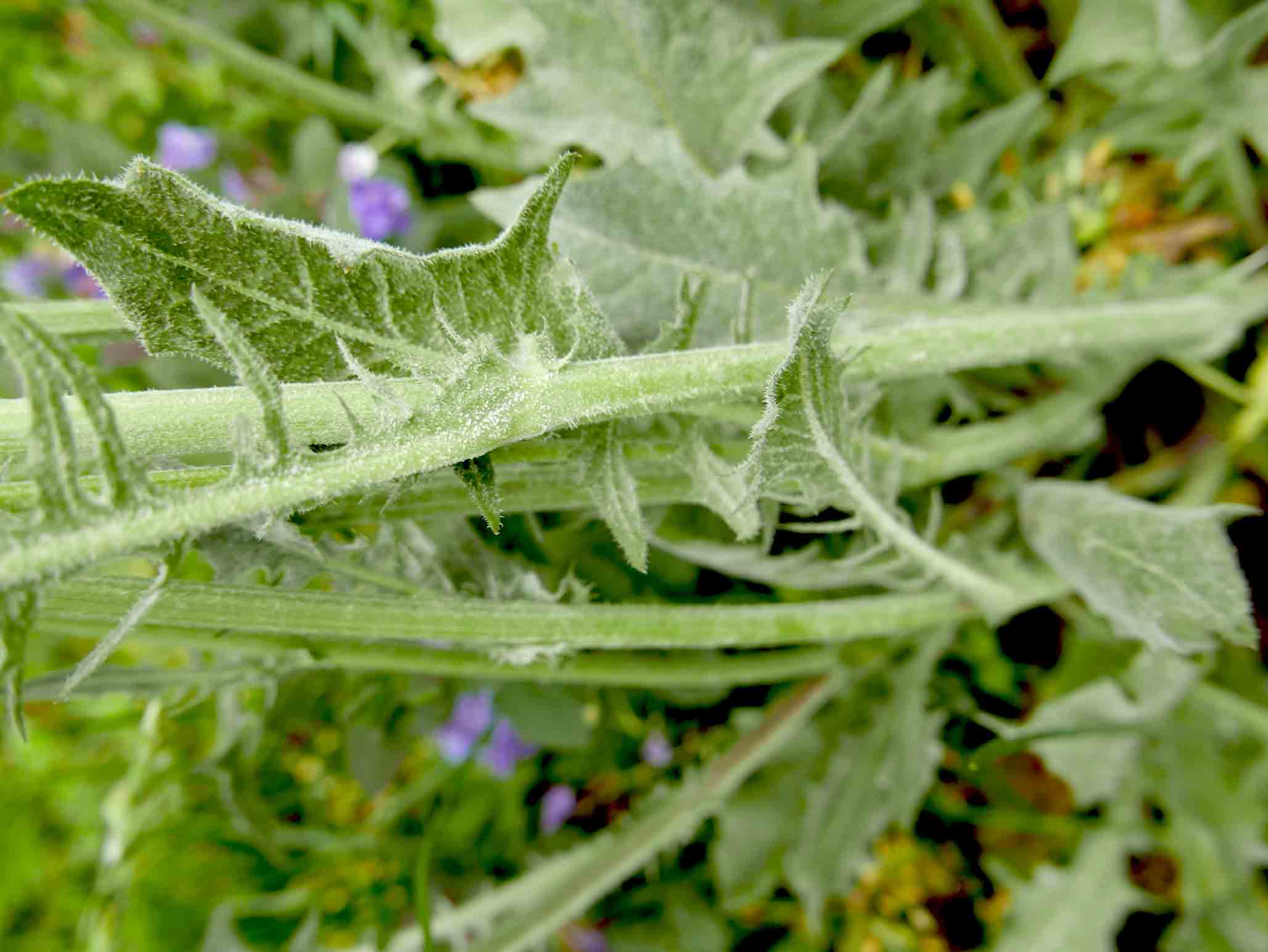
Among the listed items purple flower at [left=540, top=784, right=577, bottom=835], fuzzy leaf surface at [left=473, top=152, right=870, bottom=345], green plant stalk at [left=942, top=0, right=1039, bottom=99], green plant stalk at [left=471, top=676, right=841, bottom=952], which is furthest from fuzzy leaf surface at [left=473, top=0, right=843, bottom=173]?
purple flower at [left=540, top=784, right=577, bottom=835]

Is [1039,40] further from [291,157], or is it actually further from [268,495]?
[268,495]

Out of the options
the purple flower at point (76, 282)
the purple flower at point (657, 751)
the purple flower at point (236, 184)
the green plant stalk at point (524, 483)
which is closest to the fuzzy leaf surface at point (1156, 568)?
the green plant stalk at point (524, 483)

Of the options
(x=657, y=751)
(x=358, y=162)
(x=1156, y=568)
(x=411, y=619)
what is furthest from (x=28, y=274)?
(x=1156, y=568)

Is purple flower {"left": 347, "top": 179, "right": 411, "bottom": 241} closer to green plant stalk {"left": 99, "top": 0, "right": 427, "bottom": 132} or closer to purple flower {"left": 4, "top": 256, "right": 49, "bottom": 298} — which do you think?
green plant stalk {"left": 99, "top": 0, "right": 427, "bottom": 132}

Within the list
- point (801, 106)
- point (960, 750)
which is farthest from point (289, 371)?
point (960, 750)

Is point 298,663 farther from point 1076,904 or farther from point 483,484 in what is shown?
point 1076,904

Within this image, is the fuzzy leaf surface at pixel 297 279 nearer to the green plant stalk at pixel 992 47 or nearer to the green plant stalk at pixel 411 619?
the green plant stalk at pixel 411 619
